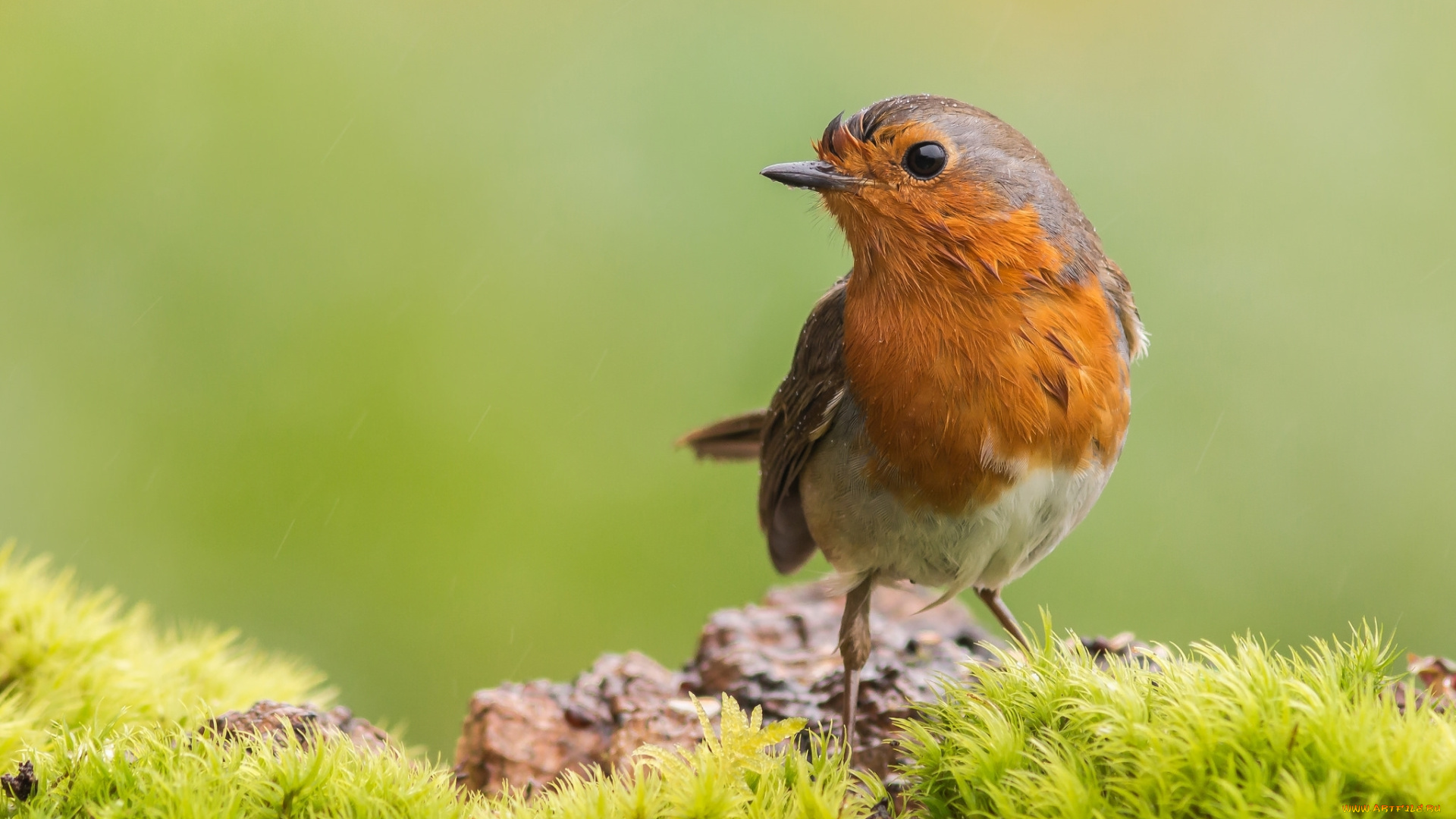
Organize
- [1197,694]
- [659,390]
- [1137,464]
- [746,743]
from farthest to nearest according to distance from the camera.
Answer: [659,390] < [1137,464] < [746,743] < [1197,694]

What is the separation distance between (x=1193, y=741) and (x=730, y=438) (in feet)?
8.38

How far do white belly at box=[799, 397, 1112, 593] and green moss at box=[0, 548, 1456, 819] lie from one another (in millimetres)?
511

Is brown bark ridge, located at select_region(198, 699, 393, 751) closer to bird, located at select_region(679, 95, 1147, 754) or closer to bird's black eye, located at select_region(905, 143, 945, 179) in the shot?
bird, located at select_region(679, 95, 1147, 754)

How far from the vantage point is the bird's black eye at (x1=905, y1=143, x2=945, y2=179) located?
2.85 metres

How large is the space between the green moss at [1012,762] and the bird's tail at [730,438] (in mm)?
1820

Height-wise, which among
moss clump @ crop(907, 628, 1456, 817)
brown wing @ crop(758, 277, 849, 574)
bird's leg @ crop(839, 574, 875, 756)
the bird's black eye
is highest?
the bird's black eye

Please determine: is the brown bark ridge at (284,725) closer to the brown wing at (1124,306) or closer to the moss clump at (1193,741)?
the moss clump at (1193,741)

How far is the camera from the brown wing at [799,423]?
3.20 meters

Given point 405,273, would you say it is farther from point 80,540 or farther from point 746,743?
point 746,743

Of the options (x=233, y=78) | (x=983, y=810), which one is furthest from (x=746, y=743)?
(x=233, y=78)

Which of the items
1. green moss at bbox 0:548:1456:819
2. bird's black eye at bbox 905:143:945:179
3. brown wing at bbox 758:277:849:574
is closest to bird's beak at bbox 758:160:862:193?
bird's black eye at bbox 905:143:945:179

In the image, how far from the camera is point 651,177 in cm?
480

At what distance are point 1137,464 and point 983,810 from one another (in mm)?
2894

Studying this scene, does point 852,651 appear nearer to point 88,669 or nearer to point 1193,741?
point 1193,741
